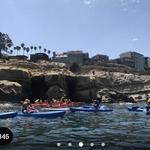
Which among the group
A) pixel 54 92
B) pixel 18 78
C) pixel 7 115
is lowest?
pixel 7 115

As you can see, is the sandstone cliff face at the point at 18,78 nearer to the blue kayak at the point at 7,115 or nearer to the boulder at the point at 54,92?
the boulder at the point at 54,92

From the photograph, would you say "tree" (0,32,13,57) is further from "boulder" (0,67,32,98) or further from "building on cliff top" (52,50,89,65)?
"boulder" (0,67,32,98)

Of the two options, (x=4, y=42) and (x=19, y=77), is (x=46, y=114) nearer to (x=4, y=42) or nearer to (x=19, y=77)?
(x=19, y=77)

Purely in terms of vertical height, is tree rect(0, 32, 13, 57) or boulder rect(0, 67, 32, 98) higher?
tree rect(0, 32, 13, 57)

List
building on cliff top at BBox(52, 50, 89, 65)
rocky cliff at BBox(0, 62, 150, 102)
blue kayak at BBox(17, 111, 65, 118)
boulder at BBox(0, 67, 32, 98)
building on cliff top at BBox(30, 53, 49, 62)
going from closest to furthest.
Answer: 1. blue kayak at BBox(17, 111, 65, 118)
2. rocky cliff at BBox(0, 62, 150, 102)
3. boulder at BBox(0, 67, 32, 98)
4. building on cliff top at BBox(30, 53, 49, 62)
5. building on cliff top at BBox(52, 50, 89, 65)

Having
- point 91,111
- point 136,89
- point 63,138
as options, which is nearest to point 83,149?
point 63,138

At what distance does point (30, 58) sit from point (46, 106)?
341 ft

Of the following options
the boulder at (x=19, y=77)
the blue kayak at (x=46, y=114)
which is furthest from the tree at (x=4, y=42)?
the blue kayak at (x=46, y=114)

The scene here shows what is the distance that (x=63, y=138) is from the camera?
76.0ft

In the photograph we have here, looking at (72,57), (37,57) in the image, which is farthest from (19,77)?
(72,57)

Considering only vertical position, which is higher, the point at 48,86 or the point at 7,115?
the point at 48,86

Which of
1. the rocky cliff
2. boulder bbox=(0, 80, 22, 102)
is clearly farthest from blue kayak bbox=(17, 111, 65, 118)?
the rocky cliff

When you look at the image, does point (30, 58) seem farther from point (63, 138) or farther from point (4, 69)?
point (63, 138)

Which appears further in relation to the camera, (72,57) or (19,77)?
(72,57)
